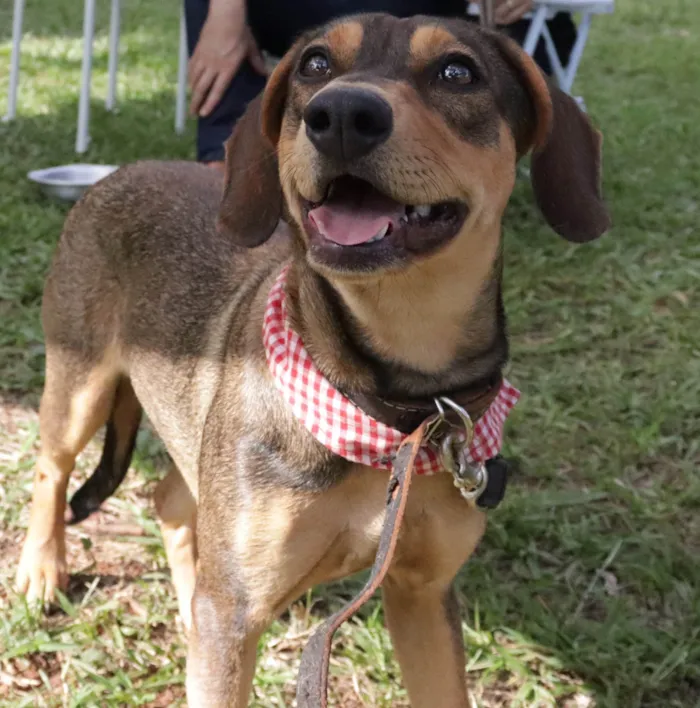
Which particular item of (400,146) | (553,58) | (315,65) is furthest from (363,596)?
(553,58)

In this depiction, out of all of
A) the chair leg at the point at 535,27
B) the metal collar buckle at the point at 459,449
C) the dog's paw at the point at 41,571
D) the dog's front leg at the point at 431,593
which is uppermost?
the metal collar buckle at the point at 459,449

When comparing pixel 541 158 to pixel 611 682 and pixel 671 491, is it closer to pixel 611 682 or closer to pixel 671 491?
pixel 611 682

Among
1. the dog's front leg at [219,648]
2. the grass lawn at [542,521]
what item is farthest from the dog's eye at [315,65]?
the grass lawn at [542,521]

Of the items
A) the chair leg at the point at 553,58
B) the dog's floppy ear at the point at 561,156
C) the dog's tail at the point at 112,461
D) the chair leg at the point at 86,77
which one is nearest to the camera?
the dog's floppy ear at the point at 561,156

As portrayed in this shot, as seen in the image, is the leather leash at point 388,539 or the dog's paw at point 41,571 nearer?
the leather leash at point 388,539

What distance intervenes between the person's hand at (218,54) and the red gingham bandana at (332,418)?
7.53 ft

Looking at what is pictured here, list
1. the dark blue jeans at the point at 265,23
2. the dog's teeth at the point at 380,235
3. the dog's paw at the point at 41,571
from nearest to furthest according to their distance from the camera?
the dog's teeth at the point at 380,235, the dog's paw at the point at 41,571, the dark blue jeans at the point at 265,23

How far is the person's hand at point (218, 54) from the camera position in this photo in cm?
433

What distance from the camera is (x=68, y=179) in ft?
21.7

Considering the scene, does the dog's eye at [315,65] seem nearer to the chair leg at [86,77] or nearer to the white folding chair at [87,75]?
the white folding chair at [87,75]

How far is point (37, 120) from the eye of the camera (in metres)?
8.30

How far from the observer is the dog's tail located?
3594 millimetres

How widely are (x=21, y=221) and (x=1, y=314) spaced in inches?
47.0

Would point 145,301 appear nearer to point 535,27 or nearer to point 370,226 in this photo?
point 370,226
